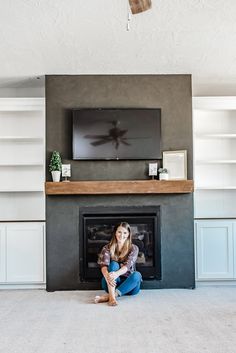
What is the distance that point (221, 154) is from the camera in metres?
5.16

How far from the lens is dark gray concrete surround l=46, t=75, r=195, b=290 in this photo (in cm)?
441

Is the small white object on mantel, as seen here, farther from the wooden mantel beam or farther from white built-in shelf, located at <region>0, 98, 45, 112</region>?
white built-in shelf, located at <region>0, 98, 45, 112</region>

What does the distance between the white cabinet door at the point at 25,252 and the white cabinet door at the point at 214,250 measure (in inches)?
73.9

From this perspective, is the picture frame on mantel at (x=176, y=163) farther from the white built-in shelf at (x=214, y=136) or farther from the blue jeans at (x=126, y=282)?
the blue jeans at (x=126, y=282)

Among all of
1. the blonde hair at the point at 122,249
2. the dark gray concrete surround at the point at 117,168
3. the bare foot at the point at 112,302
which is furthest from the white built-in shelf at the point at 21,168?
the bare foot at the point at 112,302

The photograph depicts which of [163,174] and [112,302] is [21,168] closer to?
[163,174]

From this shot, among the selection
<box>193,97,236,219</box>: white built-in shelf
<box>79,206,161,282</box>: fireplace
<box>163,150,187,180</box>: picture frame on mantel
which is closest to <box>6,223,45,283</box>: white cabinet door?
<box>79,206,161,282</box>: fireplace

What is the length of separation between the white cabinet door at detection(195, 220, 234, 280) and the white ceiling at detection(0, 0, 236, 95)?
6.02ft

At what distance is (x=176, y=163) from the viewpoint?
4.45 m

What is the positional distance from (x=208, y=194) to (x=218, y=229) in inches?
27.3

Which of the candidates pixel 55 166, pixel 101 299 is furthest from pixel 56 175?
pixel 101 299

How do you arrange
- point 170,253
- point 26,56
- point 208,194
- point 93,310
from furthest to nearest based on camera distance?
1. point 208,194
2. point 170,253
3. point 26,56
4. point 93,310

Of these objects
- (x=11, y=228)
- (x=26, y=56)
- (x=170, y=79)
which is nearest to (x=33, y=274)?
(x=11, y=228)

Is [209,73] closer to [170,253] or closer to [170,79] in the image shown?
[170,79]
